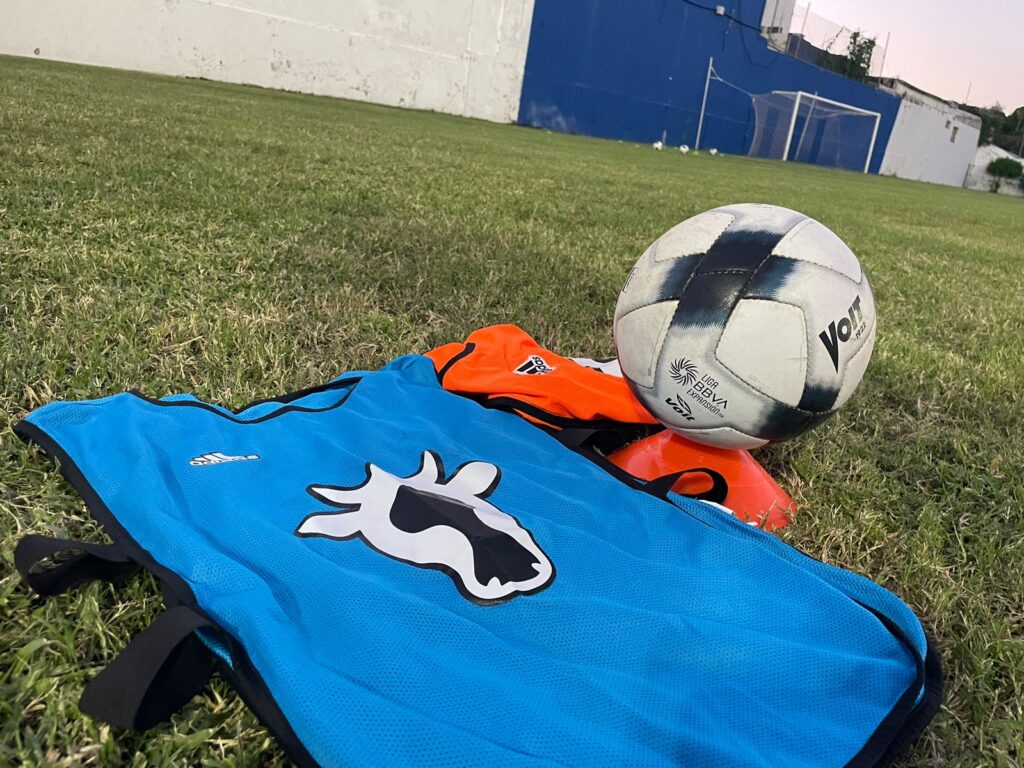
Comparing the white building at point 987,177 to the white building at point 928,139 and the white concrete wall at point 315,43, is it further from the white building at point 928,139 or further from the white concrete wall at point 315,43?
the white concrete wall at point 315,43

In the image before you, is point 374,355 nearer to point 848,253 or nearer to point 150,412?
point 150,412

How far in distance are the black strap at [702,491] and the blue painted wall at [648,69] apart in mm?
20623

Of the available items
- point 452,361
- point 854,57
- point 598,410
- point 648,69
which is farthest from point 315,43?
point 854,57

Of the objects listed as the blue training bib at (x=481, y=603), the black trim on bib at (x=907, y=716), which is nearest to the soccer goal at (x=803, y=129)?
the blue training bib at (x=481, y=603)

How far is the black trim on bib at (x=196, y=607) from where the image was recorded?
90 centimetres

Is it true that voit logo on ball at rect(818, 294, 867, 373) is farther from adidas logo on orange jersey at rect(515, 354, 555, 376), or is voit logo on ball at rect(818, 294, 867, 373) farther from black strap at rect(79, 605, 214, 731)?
black strap at rect(79, 605, 214, 731)

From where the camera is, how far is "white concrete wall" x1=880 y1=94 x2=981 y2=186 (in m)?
34.0

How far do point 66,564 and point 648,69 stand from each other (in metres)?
24.7

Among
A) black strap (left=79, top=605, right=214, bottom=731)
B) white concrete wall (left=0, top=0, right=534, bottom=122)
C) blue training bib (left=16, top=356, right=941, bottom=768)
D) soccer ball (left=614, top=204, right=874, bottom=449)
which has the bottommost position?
black strap (left=79, top=605, right=214, bottom=731)

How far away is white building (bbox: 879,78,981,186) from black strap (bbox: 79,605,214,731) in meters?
37.7

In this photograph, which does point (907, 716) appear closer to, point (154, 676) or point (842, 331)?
point (842, 331)

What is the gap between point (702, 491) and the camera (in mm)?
1656

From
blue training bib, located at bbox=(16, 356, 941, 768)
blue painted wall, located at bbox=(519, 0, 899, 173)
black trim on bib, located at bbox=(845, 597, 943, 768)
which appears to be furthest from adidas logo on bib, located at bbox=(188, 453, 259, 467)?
blue painted wall, located at bbox=(519, 0, 899, 173)

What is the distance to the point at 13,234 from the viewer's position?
273 cm
